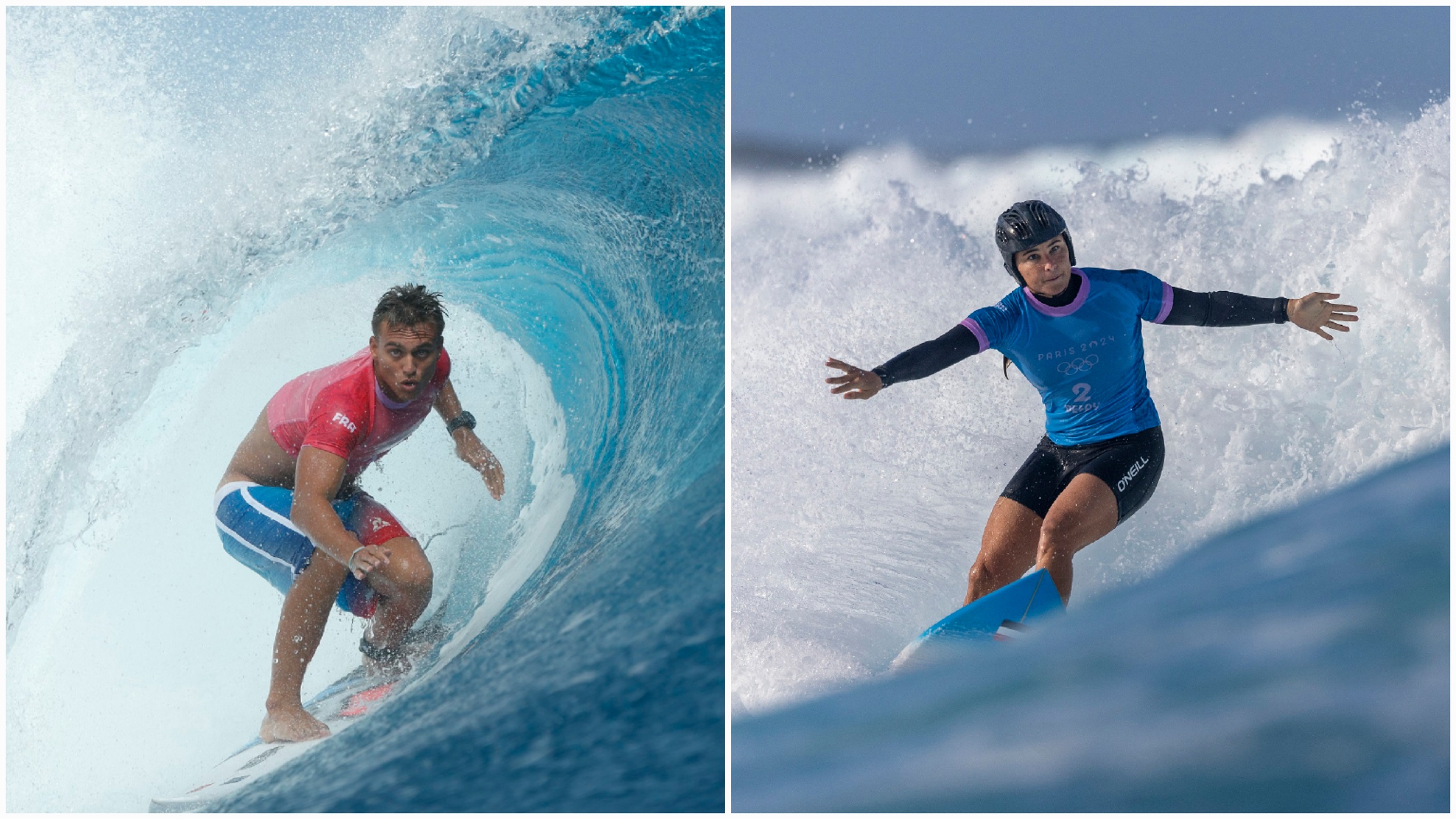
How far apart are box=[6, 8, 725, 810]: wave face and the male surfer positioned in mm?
108

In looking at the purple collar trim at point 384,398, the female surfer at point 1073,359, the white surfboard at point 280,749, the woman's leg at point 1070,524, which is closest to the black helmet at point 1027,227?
the female surfer at point 1073,359

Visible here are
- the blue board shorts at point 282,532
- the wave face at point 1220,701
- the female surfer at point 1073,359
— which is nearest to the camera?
the wave face at point 1220,701

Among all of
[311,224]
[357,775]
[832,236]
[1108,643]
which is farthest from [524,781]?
[832,236]

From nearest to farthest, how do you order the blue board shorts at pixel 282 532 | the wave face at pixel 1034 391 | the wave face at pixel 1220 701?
the wave face at pixel 1220 701 < the blue board shorts at pixel 282 532 < the wave face at pixel 1034 391

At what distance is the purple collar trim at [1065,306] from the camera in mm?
2684

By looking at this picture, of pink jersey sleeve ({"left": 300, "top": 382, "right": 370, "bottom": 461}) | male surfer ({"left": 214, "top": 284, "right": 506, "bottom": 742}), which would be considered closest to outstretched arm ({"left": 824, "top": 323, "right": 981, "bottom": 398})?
male surfer ({"left": 214, "top": 284, "right": 506, "bottom": 742})

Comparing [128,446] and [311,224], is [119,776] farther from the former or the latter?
[311,224]

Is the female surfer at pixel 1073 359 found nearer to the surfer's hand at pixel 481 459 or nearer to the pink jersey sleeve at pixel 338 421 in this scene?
the surfer's hand at pixel 481 459

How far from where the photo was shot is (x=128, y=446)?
294 centimetres

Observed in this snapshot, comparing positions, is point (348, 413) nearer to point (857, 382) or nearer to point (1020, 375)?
point (857, 382)

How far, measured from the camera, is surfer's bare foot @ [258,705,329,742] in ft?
8.39

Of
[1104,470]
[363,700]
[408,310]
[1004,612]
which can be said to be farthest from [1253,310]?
[363,700]

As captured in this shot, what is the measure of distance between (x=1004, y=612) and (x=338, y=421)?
164 centimetres

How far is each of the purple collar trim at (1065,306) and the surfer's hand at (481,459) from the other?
1.44 metres
